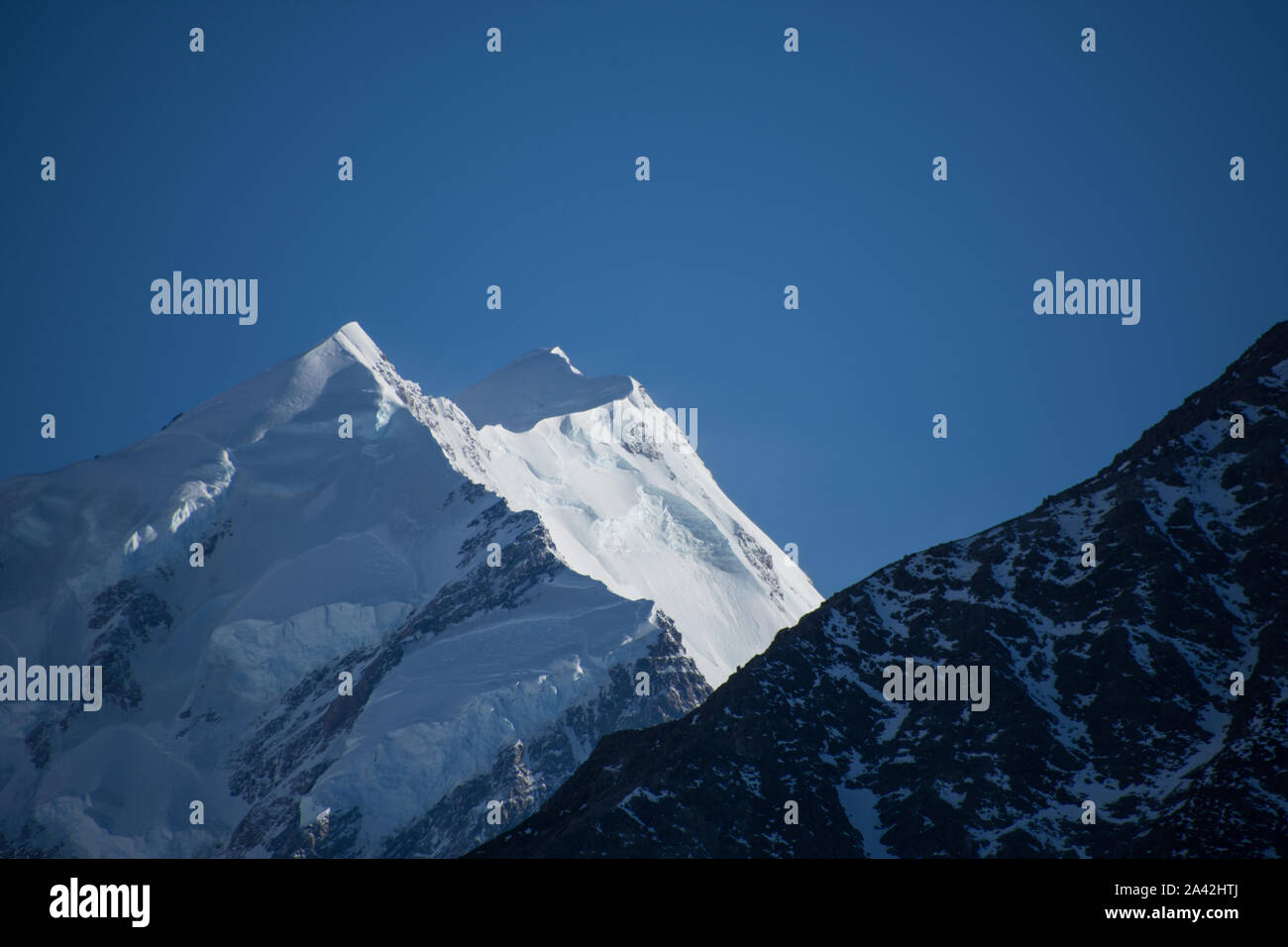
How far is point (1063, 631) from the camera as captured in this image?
150125 millimetres

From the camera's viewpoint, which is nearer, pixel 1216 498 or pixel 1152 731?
pixel 1152 731

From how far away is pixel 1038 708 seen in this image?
467 feet

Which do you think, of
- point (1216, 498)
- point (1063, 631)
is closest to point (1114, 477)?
point (1216, 498)

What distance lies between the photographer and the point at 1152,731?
137 m

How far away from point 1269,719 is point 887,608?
130 ft

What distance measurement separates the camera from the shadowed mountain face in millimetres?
127688

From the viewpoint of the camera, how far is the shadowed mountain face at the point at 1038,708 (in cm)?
12769
